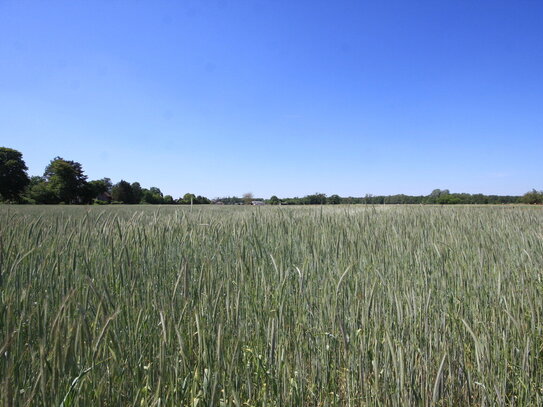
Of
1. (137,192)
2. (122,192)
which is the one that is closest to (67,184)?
(122,192)

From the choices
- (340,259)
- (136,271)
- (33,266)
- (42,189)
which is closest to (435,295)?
(340,259)

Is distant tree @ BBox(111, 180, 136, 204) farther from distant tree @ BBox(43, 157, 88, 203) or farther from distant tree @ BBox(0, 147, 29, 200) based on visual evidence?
distant tree @ BBox(0, 147, 29, 200)

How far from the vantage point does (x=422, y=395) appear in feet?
2.99

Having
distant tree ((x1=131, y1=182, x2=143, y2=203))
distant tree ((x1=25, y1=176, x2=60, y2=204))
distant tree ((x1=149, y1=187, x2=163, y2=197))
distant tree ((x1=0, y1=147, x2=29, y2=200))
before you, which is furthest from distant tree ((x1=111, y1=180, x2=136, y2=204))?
distant tree ((x1=0, y1=147, x2=29, y2=200))

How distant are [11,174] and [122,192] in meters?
17.4

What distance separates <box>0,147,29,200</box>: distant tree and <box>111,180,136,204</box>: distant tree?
570 inches

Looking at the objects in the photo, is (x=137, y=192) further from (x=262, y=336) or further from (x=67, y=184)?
(x=262, y=336)

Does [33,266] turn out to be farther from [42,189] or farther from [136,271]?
[42,189]

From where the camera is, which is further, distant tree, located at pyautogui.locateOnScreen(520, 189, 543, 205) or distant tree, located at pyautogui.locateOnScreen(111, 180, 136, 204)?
distant tree, located at pyautogui.locateOnScreen(111, 180, 136, 204)

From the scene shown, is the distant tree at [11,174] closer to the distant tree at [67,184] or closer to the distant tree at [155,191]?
the distant tree at [67,184]

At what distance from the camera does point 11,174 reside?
4284 cm

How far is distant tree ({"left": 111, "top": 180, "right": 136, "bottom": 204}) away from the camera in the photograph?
5734cm

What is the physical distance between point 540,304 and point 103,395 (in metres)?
2.17

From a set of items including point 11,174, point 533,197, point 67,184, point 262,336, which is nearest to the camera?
point 262,336
